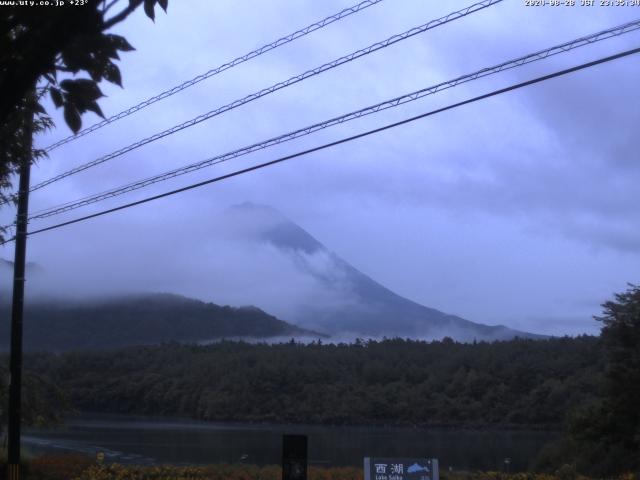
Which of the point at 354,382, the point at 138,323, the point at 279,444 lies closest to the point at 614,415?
the point at 279,444

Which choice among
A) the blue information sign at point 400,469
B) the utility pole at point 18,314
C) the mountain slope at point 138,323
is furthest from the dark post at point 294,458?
the mountain slope at point 138,323

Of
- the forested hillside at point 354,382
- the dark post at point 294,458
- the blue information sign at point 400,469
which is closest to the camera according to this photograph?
the dark post at point 294,458

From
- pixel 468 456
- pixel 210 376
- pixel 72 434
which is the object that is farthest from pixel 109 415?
pixel 468 456

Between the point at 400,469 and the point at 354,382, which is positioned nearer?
the point at 400,469

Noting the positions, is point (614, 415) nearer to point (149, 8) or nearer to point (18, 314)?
point (18, 314)

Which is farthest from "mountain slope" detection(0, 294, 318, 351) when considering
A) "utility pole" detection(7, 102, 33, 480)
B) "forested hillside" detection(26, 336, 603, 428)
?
"utility pole" detection(7, 102, 33, 480)

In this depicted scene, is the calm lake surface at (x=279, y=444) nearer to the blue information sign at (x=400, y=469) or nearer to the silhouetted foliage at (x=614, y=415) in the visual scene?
the silhouetted foliage at (x=614, y=415)

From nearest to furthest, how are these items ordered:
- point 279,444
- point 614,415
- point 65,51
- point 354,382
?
point 65,51, point 614,415, point 279,444, point 354,382
